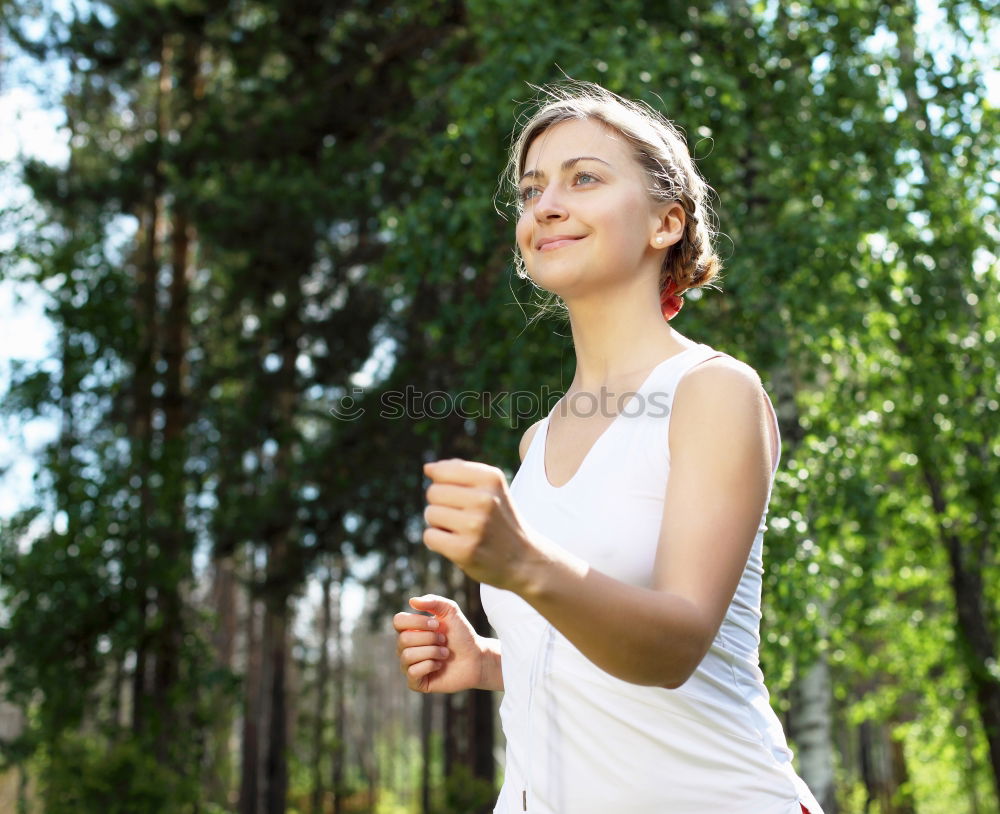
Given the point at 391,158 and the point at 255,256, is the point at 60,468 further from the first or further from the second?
the point at 391,158

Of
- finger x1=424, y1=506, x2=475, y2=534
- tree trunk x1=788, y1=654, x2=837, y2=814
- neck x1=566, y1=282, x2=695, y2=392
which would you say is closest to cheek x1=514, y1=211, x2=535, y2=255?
neck x1=566, y1=282, x2=695, y2=392

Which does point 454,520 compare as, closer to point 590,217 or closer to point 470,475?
point 470,475

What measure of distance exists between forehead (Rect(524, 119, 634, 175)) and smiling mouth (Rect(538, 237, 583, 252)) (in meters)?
0.12

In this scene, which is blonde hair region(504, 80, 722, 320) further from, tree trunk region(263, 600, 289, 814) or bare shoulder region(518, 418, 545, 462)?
tree trunk region(263, 600, 289, 814)

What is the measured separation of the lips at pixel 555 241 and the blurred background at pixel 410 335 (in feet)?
3.79

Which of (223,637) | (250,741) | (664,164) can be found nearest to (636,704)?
(664,164)

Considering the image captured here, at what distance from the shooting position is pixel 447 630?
5.33ft

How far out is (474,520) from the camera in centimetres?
90

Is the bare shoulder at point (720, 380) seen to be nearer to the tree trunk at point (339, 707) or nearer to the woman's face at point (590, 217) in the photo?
the woman's face at point (590, 217)

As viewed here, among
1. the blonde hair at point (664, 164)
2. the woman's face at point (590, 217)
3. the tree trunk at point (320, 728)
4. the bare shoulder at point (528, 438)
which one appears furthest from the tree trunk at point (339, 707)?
the woman's face at point (590, 217)

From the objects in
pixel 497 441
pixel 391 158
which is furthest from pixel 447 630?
pixel 391 158

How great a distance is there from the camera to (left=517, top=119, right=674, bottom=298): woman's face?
141 cm

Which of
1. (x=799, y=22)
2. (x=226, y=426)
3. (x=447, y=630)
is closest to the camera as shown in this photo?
(x=447, y=630)

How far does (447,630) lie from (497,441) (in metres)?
4.78
